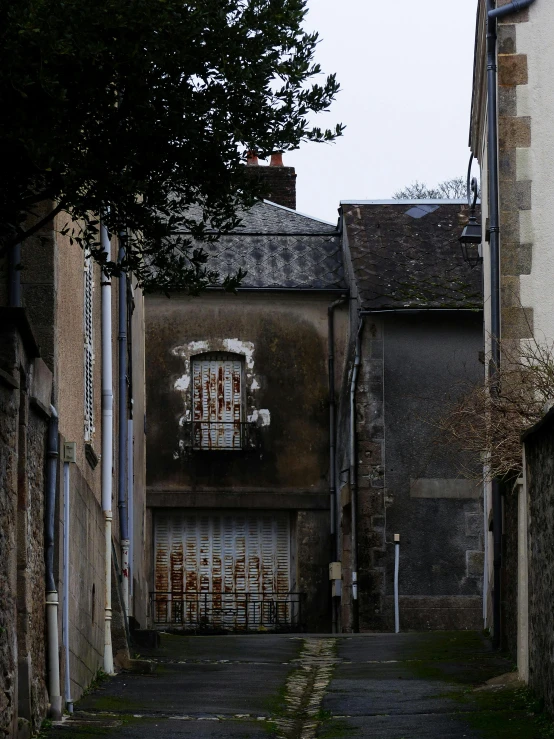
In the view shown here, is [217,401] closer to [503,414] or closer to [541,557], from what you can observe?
[503,414]

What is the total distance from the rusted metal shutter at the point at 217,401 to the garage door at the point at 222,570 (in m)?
1.32

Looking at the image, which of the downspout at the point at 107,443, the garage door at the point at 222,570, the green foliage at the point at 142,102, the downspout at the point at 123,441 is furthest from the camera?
the garage door at the point at 222,570

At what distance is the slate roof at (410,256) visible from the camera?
873 inches

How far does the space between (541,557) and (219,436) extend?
1585 cm

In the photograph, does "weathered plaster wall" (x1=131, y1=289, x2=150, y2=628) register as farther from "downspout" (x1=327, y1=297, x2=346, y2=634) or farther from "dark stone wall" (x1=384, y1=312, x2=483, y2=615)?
"downspout" (x1=327, y1=297, x2=346, y2=634)

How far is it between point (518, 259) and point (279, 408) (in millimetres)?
11346

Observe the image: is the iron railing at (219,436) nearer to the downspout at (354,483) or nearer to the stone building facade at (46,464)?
the downspout at (354,483)

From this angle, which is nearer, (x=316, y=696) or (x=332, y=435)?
(x=316, y=696)

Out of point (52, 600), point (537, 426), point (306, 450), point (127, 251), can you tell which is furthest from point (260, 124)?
point (306, 450)

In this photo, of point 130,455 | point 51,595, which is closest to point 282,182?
point 130,455

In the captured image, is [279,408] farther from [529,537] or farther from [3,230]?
[3,230]

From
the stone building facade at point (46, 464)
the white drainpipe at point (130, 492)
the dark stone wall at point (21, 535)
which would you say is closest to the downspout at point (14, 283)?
the stone building facade at point (46, 464)

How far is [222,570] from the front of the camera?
24906 millimetres

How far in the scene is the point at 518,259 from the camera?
566 inches
